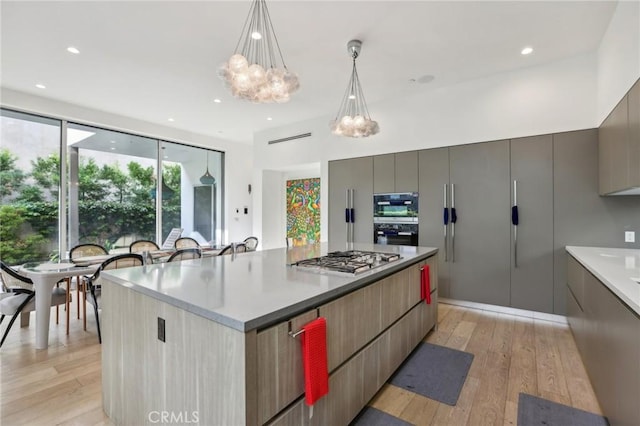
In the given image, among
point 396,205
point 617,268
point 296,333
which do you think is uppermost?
point 396,205

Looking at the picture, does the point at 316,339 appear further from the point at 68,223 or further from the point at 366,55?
the point at 68,223

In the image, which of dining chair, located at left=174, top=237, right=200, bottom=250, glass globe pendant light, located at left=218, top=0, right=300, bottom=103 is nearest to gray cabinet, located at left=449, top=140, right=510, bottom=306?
glass globe pendant light, located at left=218, top=0, right=300, bottom=103

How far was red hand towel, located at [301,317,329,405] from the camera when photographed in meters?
1.27

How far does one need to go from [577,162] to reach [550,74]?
112 cm

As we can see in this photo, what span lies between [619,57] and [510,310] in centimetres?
290

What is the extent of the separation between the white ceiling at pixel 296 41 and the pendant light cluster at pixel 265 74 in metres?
0.10

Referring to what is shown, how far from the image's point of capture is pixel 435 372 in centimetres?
238

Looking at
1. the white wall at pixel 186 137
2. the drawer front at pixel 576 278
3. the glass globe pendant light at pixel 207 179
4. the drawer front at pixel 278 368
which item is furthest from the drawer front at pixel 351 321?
the glass globe pendant light at pixel 207 179

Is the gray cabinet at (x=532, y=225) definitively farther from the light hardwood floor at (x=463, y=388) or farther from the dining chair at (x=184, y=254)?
the dining chair at (x=184, y=254)

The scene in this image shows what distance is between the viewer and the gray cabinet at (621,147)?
2.15 metres

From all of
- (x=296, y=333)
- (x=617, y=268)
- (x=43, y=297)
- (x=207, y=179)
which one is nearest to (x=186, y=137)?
(x=207, y=179)

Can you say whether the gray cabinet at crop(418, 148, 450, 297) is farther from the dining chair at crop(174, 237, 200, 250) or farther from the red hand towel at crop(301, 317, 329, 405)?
the dining chair at crop(174, 237, 200, 250)

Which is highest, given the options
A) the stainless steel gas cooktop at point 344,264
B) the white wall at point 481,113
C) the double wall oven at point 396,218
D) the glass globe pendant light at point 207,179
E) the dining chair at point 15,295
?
the white wall at point 481,113

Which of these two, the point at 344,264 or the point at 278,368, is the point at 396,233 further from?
the point at 278,368
